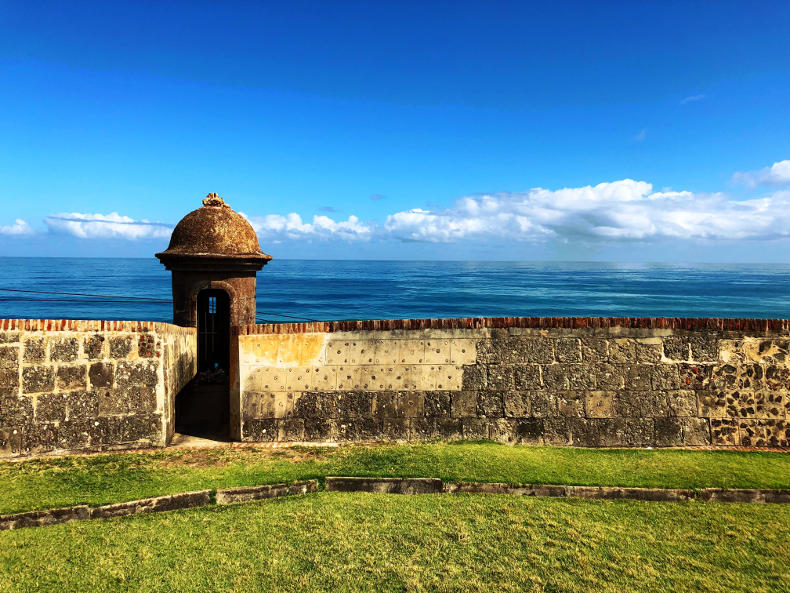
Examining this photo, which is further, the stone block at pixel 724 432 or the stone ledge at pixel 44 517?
the stone block at pixel 724 432

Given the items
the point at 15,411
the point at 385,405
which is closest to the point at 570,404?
the point at 385,405

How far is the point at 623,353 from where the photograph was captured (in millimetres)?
6727

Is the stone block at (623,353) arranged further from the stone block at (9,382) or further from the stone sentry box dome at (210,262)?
the stone block at (9,382)

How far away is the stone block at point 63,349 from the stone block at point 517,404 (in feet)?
17.5

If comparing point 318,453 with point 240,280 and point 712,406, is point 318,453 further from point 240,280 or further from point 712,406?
point 712,406

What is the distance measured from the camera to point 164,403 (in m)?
6.43

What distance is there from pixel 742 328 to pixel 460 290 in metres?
80.6

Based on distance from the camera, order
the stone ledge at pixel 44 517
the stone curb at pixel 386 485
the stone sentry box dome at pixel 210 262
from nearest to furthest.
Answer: the stone ledge at pixel 44 517, the stone curb at pixel 386 485, the stone sentry box dome at pixel 210 262

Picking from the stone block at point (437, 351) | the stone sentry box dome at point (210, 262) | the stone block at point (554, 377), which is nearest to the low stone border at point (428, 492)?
the stone block at point (554, 377)

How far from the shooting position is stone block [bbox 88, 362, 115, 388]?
6129 millimetres

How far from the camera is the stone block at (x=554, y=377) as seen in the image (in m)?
6.71

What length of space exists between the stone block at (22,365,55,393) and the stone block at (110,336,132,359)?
2.18ft

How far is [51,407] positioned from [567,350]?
6.37 m

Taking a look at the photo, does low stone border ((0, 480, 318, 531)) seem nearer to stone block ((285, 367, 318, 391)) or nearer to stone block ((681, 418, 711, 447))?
stone block ((285, 367, 318, 391))
